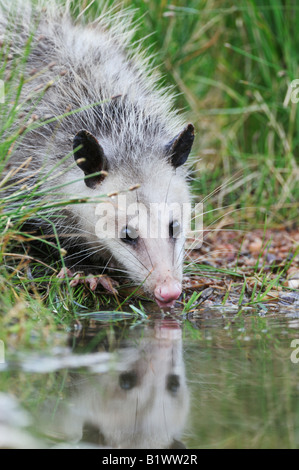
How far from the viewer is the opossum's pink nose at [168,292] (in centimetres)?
323

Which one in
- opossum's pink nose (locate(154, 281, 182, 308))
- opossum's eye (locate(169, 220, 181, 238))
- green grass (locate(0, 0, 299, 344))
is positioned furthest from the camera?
green grass (locate(0, 0, 299, 344))

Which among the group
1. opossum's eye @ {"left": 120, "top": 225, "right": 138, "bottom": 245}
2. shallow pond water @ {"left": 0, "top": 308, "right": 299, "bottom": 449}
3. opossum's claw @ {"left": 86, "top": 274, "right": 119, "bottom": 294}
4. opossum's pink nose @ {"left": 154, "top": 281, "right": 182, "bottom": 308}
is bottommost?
shallow pond water @ {"left": 0, "top": 308, "right": 299, "bottom": 449}

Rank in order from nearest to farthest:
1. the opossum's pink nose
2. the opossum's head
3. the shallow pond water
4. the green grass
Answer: the shallow pond water
the opossum's pink nose
the opossum's head
the green grass

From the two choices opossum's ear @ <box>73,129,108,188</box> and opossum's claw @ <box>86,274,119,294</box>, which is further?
opossum's claw @ <box>86,274,119,294</box>

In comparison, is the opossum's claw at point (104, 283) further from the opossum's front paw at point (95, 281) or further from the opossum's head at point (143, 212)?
the opossum's head at point (143, 212)

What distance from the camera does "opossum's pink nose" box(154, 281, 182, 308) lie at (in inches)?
127

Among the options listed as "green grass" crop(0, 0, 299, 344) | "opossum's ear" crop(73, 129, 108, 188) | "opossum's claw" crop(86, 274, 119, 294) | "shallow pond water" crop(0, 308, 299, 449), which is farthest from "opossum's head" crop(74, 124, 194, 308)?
"green grass" crop(0, 0, 299, 344)

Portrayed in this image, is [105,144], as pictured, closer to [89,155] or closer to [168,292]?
[89,155]

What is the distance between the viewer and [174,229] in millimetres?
3596

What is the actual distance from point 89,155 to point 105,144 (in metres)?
0.31

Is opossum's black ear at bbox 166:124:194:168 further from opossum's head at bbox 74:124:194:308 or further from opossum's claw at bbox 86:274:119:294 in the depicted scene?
opossum's claw at bbox 86:274:119:294

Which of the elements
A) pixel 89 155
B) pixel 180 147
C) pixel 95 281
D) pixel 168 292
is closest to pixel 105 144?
pixel 89 155

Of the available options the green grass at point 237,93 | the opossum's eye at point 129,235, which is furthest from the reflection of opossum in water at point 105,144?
the green grass at point 237,93
